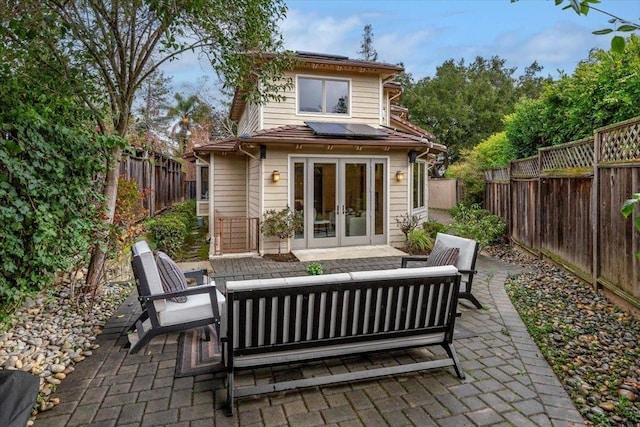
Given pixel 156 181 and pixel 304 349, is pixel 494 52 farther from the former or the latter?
pixel 304 349

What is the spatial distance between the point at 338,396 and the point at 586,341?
114 inches

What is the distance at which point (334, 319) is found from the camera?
309 centimetres

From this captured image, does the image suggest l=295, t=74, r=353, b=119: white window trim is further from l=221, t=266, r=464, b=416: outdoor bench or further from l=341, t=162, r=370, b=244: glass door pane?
l=221, t=266, r=464, b=416: outdoor bench

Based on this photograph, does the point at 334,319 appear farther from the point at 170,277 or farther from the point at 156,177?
the point at 156,177

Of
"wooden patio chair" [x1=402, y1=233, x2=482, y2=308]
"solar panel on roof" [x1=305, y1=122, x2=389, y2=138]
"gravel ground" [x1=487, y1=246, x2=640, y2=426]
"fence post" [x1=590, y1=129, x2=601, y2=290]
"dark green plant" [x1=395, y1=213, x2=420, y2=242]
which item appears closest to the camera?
"gravel ground" [x1=487, y1=246, x2=640, y2=426]

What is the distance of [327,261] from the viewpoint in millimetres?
8297

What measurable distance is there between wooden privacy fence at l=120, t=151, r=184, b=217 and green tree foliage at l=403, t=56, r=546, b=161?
18.3 meters

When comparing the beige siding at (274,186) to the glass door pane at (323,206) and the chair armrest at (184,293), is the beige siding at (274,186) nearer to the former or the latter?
the glass door pane at (323,206)

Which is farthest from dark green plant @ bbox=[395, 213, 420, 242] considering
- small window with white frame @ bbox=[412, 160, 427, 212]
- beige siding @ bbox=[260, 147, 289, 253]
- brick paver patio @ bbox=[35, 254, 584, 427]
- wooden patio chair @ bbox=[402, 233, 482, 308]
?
brick paver patio @ bbox=[35, 254, 584, 427]

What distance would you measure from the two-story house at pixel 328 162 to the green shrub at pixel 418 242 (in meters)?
→ 0.53

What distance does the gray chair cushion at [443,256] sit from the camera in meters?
5.07

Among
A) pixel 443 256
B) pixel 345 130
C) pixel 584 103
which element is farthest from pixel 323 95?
pixel 443 256

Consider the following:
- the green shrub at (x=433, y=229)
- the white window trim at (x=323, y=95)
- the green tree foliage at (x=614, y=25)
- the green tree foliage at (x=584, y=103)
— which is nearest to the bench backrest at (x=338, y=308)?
the green tree foliage at (x=614, y=25)

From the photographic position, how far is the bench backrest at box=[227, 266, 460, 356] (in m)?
2.86
